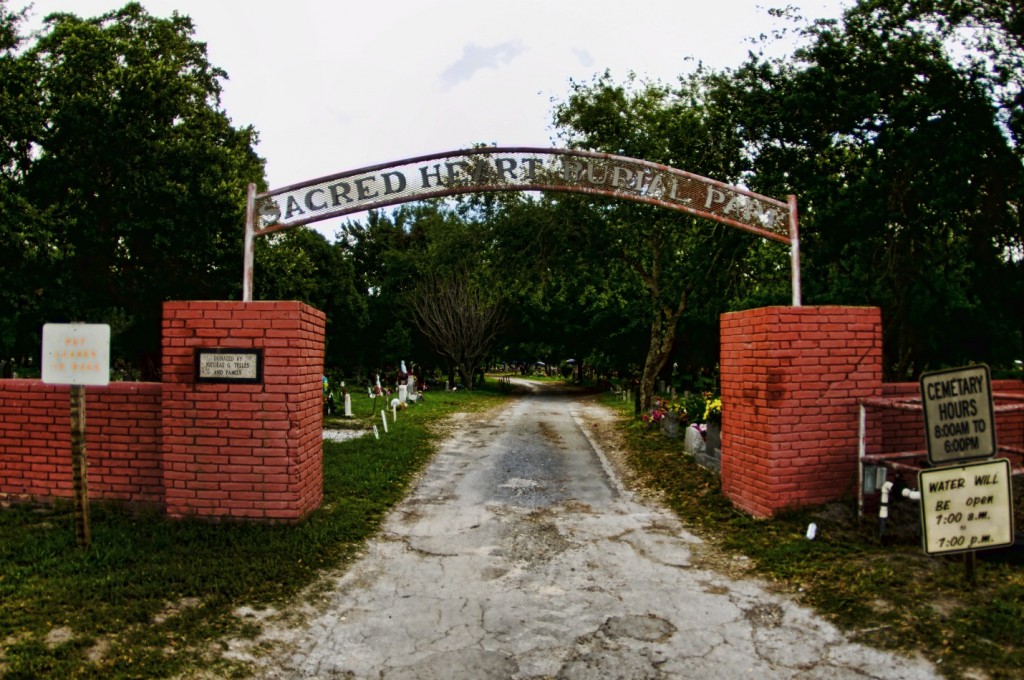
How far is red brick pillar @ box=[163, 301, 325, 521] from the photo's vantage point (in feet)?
20.5

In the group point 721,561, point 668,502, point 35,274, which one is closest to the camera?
point 721,561

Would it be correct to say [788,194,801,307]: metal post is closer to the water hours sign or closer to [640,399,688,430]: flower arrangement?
the water hours sign

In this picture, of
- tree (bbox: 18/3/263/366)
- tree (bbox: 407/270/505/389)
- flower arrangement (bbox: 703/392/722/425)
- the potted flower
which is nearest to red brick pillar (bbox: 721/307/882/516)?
the potted flower

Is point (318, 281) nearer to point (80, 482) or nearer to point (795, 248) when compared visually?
point (80, 482)

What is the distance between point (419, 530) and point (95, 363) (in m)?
3.32

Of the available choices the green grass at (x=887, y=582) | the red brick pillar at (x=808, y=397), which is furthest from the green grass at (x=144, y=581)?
the red brick pillar at (x=808, y=397)

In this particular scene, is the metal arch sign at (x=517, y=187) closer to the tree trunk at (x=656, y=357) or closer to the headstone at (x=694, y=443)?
the headstone at (x=694, y=443)

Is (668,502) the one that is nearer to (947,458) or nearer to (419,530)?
(419,530)

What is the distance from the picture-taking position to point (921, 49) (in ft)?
32.9

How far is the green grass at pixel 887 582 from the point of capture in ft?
13.0

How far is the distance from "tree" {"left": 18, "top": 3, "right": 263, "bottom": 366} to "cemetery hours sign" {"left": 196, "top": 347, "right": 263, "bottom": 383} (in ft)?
43.9

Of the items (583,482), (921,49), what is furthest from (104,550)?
(921,49)

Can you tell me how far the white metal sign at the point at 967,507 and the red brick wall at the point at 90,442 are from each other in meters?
6.78

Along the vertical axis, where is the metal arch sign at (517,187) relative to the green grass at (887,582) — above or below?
above
